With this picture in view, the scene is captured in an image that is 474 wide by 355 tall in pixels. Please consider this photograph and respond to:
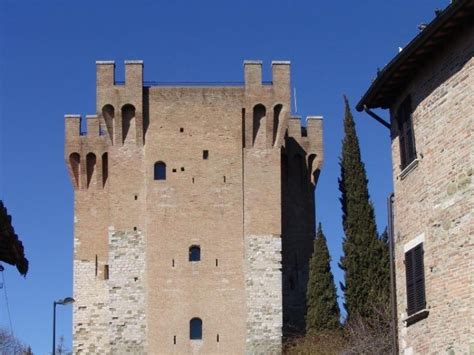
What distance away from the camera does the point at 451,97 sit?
1762 centimetres

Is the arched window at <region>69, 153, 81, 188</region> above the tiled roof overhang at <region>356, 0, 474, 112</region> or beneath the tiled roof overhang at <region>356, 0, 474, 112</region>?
above

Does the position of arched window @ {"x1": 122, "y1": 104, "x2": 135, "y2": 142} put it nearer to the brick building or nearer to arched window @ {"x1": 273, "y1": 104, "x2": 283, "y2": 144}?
arched window @ {"x1": 273, "y1": 104, "x2": 283, "y2": 144}

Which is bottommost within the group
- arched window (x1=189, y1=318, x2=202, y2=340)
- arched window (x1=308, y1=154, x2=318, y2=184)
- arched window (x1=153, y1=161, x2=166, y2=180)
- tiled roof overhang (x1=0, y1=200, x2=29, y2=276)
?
tiled roof overhang (x1=0, y1=200, x2=29, y2=276)

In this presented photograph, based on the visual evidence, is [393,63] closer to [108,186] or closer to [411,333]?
[411,333]

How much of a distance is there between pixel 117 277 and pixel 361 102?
102 ft

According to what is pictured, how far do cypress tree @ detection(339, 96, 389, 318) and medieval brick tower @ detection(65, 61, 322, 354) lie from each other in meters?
3.51

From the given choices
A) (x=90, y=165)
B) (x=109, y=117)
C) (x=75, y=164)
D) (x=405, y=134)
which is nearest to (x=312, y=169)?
(x=109, y=117)

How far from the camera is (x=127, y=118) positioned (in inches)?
2034

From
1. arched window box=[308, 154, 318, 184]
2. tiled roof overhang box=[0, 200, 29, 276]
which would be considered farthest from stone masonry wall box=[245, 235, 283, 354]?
tiled roof overhang box=[0, 200, 29, 276]

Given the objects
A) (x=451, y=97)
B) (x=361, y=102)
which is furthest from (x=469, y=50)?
(x=361, y=102)

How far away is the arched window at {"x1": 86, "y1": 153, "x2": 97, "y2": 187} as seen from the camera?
5353 cm

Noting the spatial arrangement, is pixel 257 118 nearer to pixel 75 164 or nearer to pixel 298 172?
pixel 298 172

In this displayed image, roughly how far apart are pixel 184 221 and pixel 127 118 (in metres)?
5.78

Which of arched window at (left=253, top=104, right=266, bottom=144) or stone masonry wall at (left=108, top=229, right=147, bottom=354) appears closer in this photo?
stone masonry wall at (left=108, top=229, right=147, bottom=354)
